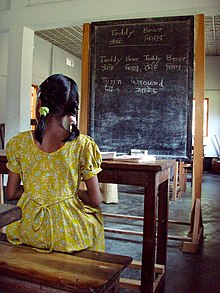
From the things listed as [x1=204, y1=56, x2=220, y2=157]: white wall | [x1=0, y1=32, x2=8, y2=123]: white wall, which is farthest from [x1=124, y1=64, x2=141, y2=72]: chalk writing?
[x1=204, y1=56, x2=220, y2=157]: white wall

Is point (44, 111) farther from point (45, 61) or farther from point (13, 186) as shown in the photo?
point (45, 61)

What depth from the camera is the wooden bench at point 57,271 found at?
1.05 meters

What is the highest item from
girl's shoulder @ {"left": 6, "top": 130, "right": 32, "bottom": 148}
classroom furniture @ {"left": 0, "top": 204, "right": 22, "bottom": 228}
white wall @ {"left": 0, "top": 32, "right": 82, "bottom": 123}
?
white wall @ {"left": 0, "top": 32, "right": 82, "bottom": 123}

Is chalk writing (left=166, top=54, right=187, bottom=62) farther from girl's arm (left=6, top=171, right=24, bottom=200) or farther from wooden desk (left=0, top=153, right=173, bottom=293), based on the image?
girl's arm (left=6, top=171, right=24, bottom=200)

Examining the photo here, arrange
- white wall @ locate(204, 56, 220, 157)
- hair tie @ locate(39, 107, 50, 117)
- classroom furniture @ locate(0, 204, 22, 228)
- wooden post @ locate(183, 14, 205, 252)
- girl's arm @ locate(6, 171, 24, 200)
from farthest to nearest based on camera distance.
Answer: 1. white wall @ locate(204, 56, 220, 157)
2. wooden post @ locate(183, 14, 205, 252)
3. girl's arm @ locate(6, 171, 24, 200)
4. hair tie @ locate(39, 107, 50, 117)
5. classroom furniture @ locate(0, 204, 22, 228)

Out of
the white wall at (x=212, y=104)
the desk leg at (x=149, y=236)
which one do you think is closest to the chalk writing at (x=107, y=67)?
the desk leg at (x=149, y=236)

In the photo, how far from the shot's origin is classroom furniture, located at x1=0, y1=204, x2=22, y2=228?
949 mm

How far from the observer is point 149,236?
1.69m

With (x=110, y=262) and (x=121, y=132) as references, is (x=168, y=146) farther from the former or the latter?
(x=110, y=262)

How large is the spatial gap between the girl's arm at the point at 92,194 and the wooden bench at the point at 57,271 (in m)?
0.23

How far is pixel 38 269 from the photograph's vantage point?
1.15 meters

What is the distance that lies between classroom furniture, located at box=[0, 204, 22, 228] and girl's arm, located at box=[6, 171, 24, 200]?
0.47 metres

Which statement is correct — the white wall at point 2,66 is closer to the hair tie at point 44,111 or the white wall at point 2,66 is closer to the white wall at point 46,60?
the white wall at point 46,60

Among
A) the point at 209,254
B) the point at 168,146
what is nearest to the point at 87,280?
the point at 209,254
